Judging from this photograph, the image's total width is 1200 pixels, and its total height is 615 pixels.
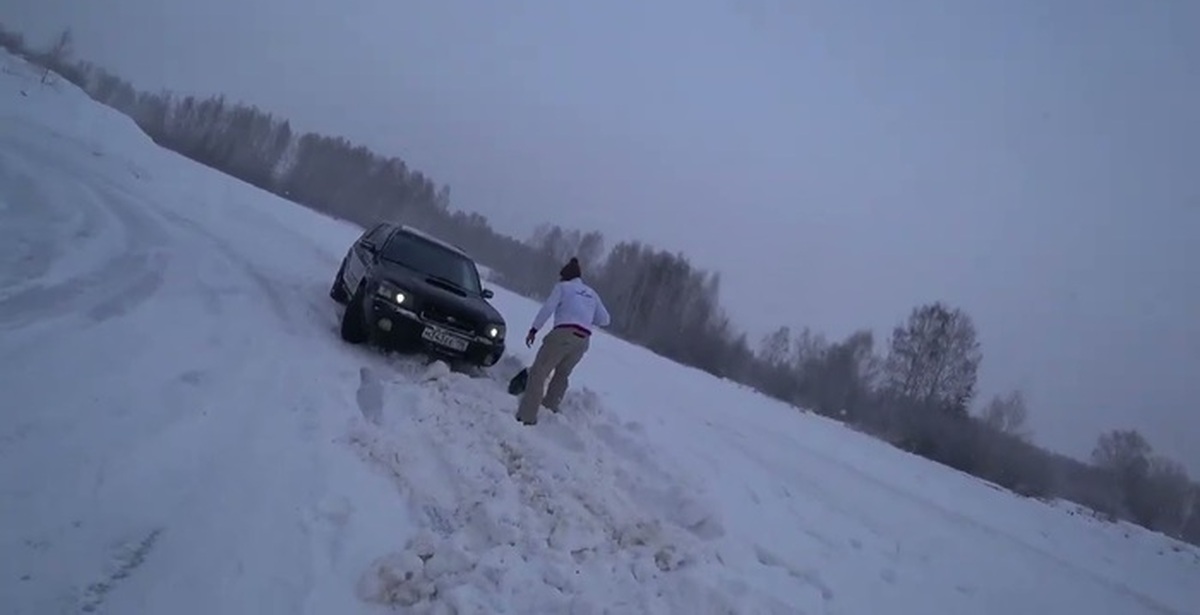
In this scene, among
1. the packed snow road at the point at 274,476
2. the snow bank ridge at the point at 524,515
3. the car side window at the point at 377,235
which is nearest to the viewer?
the packed snow road at the point at 274,476

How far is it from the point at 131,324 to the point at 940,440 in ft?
95.9

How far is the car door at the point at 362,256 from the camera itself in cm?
822

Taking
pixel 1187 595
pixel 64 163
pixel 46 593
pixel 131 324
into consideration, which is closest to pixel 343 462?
pixel 46 593

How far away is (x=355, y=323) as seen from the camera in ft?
24.4

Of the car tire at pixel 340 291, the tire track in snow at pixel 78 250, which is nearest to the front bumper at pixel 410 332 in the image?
the tire track in snow at pixel 78 250

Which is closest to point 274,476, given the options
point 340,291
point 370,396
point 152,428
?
point 152,428

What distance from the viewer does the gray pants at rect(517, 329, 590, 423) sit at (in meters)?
6.37

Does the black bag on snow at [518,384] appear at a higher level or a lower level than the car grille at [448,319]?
lower

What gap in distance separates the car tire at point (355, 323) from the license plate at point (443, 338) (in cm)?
80

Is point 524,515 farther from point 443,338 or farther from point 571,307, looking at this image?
point 443,338

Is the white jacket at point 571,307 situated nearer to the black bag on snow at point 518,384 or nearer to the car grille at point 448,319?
the black bag on snow at point 518,384

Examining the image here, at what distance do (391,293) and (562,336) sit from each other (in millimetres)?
2056

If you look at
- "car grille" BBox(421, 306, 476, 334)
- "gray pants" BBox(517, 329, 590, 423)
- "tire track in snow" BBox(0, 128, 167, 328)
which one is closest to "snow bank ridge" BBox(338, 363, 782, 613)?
"gray pants" BBox(517, 329, 590, 423)

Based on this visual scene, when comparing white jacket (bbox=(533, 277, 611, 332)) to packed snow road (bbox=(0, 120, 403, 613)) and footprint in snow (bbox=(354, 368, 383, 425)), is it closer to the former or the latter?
footprint in snow (bbox=(354, 368, 383, 425))
